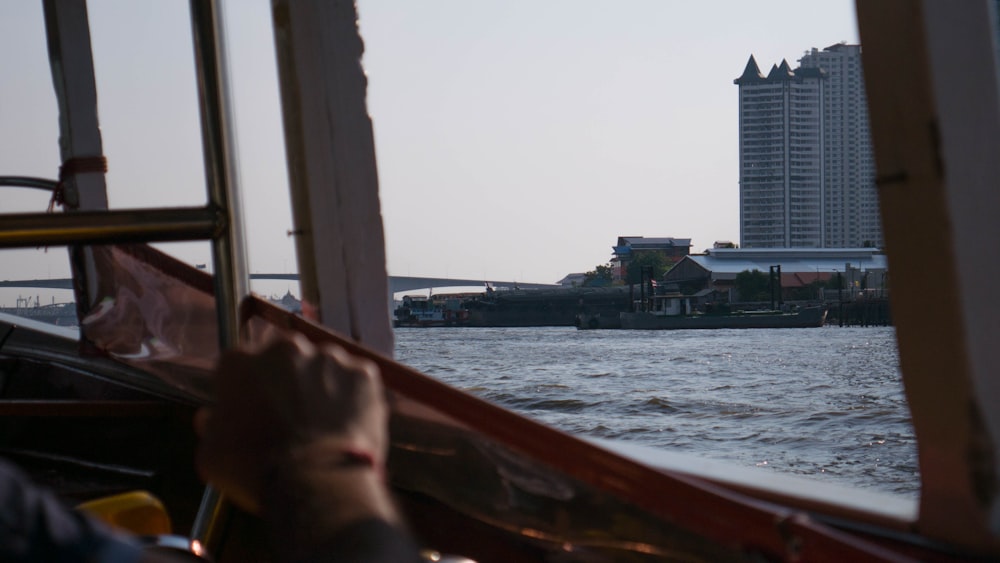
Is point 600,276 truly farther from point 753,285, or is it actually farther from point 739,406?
point 739,406

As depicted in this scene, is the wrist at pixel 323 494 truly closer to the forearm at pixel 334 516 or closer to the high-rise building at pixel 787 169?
Result: the forearm at pixel 334 516

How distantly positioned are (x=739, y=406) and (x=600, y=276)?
44.1 meters

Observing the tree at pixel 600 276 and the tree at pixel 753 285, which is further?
the tree at pixel 600 276

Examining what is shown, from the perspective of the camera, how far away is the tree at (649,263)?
149ft

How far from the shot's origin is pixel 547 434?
2.36 ft

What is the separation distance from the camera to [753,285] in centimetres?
3941

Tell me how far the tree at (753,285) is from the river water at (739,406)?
2169 centimetres

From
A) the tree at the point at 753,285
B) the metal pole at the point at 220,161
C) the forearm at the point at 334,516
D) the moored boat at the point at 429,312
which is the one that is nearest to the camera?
the forearm at the point at 334,516

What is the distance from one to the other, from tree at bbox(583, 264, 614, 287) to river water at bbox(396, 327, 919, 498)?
111 feet

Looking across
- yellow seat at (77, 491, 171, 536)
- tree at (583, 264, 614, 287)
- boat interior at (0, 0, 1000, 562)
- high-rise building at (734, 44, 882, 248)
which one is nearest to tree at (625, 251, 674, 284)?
tree at (583, 264, 614, 287)

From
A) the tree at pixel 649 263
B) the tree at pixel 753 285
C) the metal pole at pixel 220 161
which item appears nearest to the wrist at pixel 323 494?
the metal pole at pixel 220 161

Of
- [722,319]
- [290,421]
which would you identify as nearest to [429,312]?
[722,319]

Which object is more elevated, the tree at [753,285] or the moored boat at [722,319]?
the tree at [753,285]

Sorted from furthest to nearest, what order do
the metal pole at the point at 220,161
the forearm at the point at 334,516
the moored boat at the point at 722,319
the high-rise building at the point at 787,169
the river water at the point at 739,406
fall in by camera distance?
the moored boat at the point at 722,319, the high-rise building at the point at 787,169, the river water at the point at 739,406, the metal pole at the point at 220,161, the forearm at the point at 334,516
